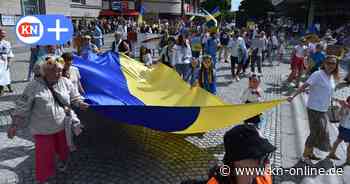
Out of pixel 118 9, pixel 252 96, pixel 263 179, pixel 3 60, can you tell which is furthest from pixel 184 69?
pixel 118 9

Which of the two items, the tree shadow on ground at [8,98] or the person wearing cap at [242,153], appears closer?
the person wearing cap at [242,153]

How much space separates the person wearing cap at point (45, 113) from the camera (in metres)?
4.52

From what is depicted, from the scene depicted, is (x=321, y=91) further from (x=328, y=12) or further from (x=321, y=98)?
(x=328, y=12)

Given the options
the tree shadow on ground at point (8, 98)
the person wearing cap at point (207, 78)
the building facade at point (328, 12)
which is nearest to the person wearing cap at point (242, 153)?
the person wearing cap at point (207, 78)

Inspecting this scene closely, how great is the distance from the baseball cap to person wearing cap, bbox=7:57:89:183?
298cm

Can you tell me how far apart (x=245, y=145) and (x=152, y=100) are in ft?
16.2

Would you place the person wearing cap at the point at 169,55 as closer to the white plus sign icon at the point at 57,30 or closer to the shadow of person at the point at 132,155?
the white plus sign icon at the point at 57,30

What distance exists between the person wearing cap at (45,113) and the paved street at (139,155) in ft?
2.15

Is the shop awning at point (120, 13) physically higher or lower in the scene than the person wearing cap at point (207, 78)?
higher

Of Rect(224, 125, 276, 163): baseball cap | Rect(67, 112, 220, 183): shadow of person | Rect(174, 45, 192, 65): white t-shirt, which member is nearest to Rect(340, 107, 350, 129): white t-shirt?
Rect(67, 112, 220, 183): shadow of person

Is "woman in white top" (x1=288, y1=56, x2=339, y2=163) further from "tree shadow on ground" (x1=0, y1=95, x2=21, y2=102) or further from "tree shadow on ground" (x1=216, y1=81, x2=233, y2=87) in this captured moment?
"tree shadow on ground" (x1=0, y1=95, x2=21, y2=102)

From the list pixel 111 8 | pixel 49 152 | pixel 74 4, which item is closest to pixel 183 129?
pixel 49 152

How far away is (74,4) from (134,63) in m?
34.3

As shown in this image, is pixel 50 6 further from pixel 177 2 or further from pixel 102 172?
pixel 177 2
